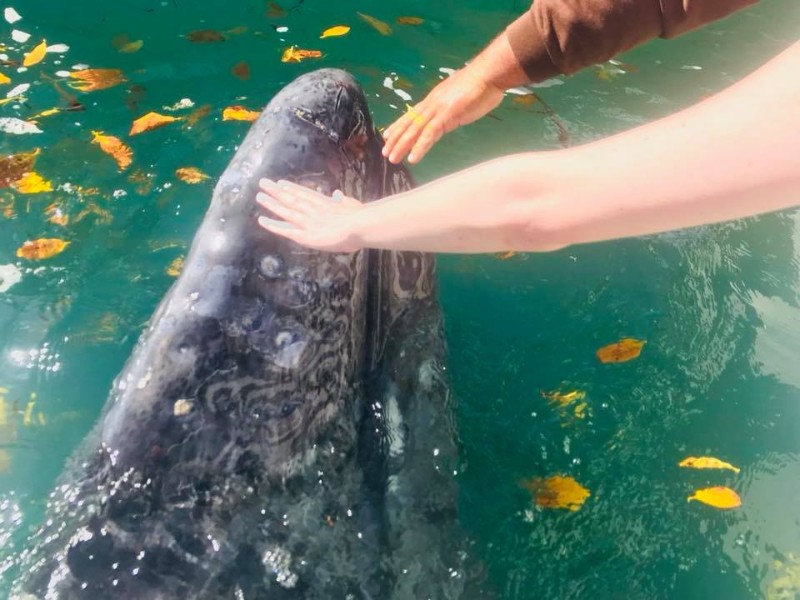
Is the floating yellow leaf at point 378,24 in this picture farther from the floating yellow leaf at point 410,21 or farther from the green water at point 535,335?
the green water at point 535,335

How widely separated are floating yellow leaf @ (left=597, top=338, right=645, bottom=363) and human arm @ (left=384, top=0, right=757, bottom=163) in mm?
1206

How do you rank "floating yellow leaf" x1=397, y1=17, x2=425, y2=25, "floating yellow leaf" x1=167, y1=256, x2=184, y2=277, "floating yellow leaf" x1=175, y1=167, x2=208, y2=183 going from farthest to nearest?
"floating yellow leaf" x1=397, y1=17, x2=425, y2=25
"floating yellow leaf" x1=175, y1=167, x2=208, y2=183
"floating yellow leaf" x1=167, y1=256, x2=184, y2=277

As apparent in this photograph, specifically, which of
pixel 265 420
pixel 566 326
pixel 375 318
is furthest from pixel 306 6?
pixel 265 420

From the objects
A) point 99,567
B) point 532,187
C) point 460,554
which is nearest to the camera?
point 532,187

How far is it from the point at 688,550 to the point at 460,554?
0.92 metres

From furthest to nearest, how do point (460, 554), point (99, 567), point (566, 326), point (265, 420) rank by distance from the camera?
point (566, 326) < point (460, 554) < point (265, 420) < point (99, 567)

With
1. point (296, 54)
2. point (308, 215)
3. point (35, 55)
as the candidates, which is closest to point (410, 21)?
point (296, 54)

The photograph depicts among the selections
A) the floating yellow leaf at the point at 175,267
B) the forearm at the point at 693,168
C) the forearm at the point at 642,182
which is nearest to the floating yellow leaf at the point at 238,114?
the floating yellow leaf at the point at 175,267

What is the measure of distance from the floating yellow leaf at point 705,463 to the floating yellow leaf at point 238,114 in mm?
3109

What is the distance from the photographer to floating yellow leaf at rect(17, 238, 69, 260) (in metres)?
3.88

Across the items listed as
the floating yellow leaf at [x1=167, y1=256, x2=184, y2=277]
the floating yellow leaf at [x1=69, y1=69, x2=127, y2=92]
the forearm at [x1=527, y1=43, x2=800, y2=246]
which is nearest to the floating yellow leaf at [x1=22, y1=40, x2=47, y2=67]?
the floating yellow leaf at [x1=69, y1=69, x2=127, y2=92]

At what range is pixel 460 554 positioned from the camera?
2.63 meters

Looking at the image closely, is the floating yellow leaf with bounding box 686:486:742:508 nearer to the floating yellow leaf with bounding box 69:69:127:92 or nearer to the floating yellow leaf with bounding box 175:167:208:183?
the floating yellow leaf with bounding box 175:167:208:183

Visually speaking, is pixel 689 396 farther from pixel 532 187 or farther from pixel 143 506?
pixel 143 506
